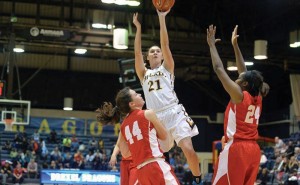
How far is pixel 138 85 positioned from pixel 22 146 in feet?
35.2

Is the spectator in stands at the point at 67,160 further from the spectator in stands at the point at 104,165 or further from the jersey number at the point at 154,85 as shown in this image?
the jersey number at the point at 154,85

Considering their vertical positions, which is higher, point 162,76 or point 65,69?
point 65,69

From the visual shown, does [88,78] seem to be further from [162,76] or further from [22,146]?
[162,76]

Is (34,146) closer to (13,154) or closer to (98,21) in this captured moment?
(13,154)

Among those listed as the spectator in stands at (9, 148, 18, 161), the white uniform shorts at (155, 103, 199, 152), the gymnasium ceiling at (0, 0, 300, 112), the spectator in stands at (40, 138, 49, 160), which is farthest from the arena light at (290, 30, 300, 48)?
the white uniform shorts at (155, 103, 199, 152)

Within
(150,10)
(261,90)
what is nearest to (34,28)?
(150,10)

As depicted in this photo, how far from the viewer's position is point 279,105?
120 feet

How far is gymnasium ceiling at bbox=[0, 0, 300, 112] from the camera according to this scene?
24.7 metres

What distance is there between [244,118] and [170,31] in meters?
29.1

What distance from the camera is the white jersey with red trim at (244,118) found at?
18.8ft

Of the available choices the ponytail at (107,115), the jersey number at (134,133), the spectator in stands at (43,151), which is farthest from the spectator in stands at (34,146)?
the jersey number at (134,133)

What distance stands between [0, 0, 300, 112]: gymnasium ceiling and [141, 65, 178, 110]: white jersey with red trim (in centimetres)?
1677

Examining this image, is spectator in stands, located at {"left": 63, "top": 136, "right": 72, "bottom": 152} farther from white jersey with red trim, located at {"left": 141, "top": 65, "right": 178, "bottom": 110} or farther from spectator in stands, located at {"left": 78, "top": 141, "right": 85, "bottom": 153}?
white jersey with red trim, located at {"left": 141, "top": 65, "right": 178, "bottom": 110}

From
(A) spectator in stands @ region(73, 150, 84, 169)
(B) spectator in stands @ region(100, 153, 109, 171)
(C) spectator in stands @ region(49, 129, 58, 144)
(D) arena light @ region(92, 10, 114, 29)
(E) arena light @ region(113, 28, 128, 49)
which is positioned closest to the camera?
(E) arena light @ region(113, 28, 128, 49)
